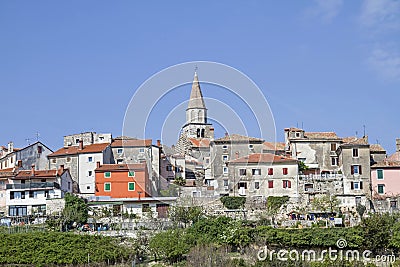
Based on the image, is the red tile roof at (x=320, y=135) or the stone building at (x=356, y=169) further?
the red tile roof at (x=320, y=135)

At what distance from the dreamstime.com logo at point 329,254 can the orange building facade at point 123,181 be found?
1697 centimetres

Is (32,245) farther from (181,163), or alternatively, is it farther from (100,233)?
(181,163)

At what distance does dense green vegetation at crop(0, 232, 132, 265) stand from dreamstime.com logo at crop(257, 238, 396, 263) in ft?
27.1

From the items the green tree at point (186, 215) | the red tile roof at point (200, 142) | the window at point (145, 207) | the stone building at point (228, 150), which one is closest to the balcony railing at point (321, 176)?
the stone building at point (228, 150)

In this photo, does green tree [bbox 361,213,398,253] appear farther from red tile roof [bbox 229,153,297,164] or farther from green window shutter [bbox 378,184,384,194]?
red tile roof [bbox 229,153,297,164]

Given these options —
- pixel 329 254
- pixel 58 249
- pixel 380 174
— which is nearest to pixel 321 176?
pixel 380 174

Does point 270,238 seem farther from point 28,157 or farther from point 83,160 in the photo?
point 28,157

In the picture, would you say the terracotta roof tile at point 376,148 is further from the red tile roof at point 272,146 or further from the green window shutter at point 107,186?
the green window shutter at point 107,186

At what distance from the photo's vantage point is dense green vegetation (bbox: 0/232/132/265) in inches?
1577

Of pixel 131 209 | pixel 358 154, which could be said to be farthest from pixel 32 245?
pixel 358 154

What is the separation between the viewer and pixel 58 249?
40.7 meters

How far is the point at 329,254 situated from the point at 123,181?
21.1 metres

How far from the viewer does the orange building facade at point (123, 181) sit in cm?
5584

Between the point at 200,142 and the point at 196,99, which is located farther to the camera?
the point at 196,99
